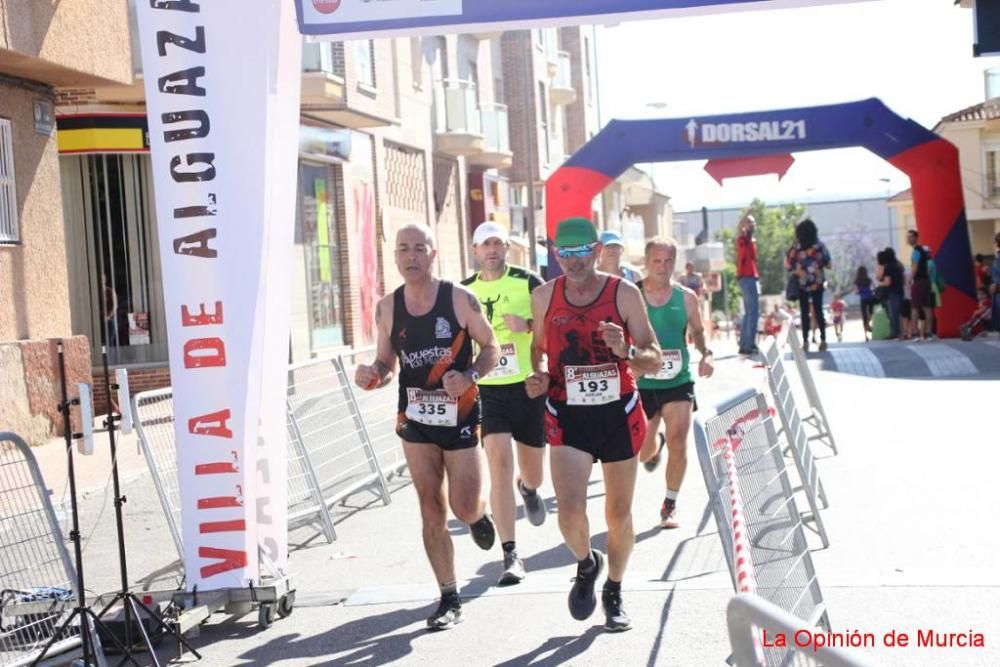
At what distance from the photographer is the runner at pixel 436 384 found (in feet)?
24.3

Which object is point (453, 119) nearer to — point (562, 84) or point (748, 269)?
point (562, 84)

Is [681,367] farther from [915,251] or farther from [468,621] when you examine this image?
Result: [915,251]

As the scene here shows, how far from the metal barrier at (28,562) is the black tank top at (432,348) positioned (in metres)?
1.84

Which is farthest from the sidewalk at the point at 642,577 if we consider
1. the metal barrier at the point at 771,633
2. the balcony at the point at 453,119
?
the balcony at the point at 453,119

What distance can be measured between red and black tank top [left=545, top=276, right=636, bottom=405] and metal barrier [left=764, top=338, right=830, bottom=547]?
2.19 meters

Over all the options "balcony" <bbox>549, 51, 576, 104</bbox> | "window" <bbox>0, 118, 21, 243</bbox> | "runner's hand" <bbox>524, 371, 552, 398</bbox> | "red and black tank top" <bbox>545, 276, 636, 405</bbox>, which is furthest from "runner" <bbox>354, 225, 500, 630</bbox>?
"balcony" <bbox>549, 51, 576, 104</bbox>

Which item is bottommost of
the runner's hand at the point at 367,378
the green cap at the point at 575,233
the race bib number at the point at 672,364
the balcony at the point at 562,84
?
the race bib number at the point at 672,364

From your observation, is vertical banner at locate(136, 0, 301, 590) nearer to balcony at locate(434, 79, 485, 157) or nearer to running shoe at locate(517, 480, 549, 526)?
running shoe at locate(517, 480, 549, 526)

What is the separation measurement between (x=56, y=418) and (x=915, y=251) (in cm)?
1318

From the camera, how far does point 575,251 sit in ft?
23.5

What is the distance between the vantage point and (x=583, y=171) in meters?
25.7

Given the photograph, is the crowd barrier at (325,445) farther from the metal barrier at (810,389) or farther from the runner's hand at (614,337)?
the metal barrier at (810,389)

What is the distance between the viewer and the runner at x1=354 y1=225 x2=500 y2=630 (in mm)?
7422

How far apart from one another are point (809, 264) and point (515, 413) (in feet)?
44.3
